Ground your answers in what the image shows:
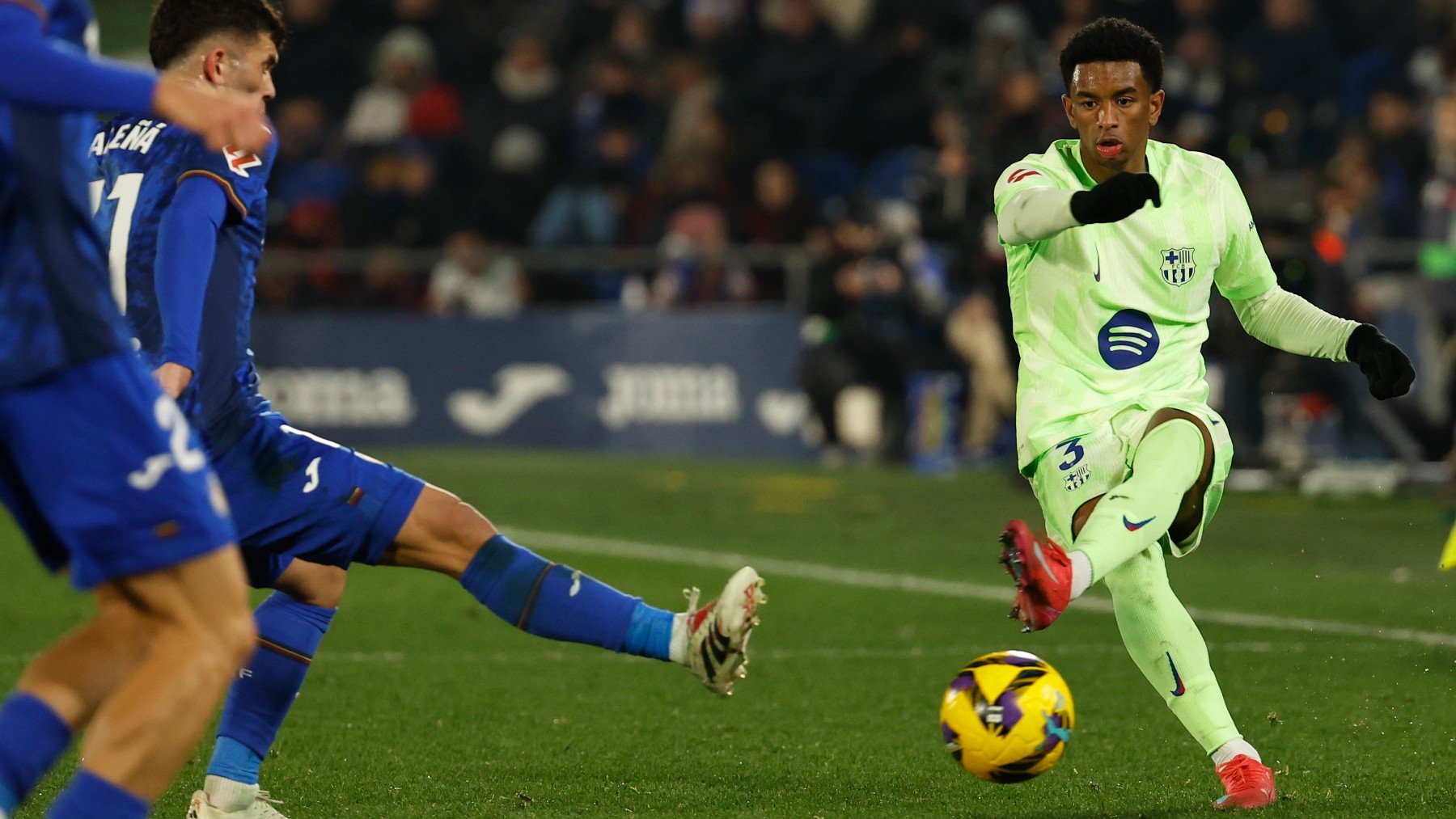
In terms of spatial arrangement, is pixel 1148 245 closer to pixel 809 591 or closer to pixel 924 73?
pixel 809 591

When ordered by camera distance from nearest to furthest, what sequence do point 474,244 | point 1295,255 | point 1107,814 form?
point 1107,814
point 1295,255
point 474,244

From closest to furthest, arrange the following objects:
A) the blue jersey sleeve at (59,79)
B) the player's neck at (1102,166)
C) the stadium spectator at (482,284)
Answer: the blue jersey sleeve at (59,79), the player's neck at (1102,166), the stadium spectator at (482,284)

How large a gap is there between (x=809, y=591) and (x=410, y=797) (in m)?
4.28

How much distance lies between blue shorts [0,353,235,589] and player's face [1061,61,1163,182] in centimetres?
252

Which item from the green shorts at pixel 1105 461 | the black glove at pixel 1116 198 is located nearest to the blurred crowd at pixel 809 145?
the green shorts at pixel 1105 461

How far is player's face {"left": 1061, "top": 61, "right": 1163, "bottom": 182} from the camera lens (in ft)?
16.1

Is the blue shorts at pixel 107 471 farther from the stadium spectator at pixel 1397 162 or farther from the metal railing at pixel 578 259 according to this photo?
the stadium spectator at pixel 1397 162

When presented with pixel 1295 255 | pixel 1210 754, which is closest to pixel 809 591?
pixel 1210 754

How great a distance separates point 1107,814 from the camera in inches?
185

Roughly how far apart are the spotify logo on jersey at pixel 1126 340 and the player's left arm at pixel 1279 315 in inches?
12.6

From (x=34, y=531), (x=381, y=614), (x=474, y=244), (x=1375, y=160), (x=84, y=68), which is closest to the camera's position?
(x=84, y=68)

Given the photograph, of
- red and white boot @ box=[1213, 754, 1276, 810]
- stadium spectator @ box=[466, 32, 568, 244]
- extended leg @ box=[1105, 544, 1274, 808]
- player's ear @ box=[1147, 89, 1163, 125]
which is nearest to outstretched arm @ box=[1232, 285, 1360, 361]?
player's ear @ box=[1147, 89, 1163, 125]

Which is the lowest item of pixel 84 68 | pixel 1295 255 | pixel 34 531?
pixel 1295 255

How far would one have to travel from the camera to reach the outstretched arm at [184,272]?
14.2 feet
